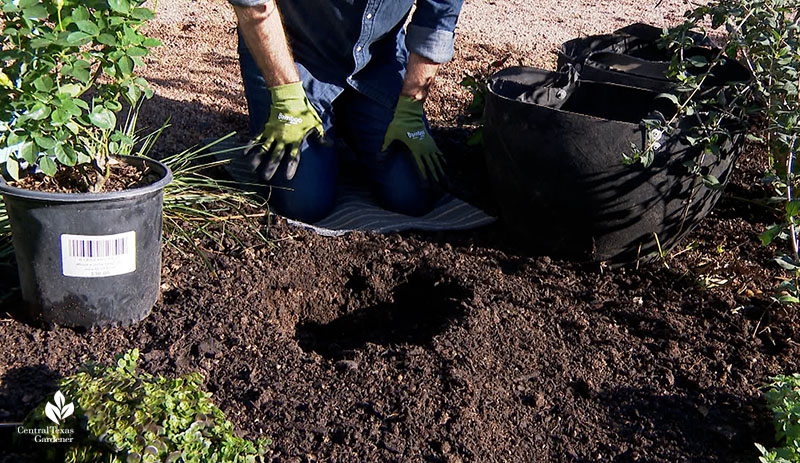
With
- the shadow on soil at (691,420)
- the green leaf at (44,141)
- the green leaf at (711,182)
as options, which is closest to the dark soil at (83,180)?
the green leaf at (44,141)

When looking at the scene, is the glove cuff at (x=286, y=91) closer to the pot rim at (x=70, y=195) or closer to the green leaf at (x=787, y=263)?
the pot rim at (x=70, y=195)

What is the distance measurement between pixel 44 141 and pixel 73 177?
27cm

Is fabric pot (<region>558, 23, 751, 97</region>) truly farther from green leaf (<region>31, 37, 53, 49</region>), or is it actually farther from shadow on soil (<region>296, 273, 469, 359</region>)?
green leaf (<region>31, 37, 53, 49</region>)

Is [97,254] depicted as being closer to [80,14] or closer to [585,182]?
[80,14]

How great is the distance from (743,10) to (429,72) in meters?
1.16

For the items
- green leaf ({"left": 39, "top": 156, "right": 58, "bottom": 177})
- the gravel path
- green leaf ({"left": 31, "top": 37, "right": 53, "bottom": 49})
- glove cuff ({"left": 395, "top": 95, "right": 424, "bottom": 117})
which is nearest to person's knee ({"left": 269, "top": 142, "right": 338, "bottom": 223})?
glove cuff ({"left": 395, "top": 95, "right": 424, "bottom": 117})

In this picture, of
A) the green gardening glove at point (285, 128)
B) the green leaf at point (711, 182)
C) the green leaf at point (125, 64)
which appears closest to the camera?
the green leaf at point (125, 64)

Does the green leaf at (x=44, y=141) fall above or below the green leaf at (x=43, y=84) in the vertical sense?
below

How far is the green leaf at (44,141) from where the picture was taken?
5.78 feet

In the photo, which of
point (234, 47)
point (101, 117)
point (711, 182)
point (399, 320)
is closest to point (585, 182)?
point (711, 182)

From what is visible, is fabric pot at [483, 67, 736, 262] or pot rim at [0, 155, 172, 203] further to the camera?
fabric pot at [483, 67, 736, 262]

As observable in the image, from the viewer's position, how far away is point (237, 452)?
1454 millimetres

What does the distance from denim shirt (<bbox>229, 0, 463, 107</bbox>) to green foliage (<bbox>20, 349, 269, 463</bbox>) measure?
1.76m

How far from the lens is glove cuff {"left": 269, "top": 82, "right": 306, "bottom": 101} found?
2809mm
